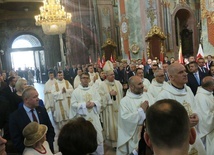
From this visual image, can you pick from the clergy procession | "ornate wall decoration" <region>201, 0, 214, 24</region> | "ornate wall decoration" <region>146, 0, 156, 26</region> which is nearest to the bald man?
the clergy procession

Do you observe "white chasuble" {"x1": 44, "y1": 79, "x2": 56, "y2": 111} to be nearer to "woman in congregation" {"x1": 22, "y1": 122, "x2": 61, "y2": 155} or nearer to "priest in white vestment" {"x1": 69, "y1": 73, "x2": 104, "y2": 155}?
"priest in white vestment" {"x1": 69, "y1": 73, "x2": 104, "y2": 155}

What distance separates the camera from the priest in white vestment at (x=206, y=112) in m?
4.55

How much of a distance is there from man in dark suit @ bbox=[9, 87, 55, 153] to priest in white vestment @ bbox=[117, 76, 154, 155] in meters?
1.23

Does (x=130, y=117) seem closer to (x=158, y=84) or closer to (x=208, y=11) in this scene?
(x=158, y=84)

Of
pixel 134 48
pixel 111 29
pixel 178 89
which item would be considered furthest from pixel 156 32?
pixel 178 89

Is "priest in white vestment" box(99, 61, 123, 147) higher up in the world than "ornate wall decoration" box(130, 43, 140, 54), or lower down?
lower down

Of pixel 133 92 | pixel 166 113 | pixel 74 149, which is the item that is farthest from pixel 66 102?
pixel 166 113

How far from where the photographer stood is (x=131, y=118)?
4.50m

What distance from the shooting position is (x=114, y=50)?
69.0 feet

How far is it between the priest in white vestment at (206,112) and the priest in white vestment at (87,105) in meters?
2.21

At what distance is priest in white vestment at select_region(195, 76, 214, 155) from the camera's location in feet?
14.9

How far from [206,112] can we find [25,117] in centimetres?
275

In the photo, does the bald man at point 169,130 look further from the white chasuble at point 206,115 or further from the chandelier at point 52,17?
the chandelier at point 52,17

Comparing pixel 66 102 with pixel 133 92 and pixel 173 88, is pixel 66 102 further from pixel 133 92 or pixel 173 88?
pixel 173 88
